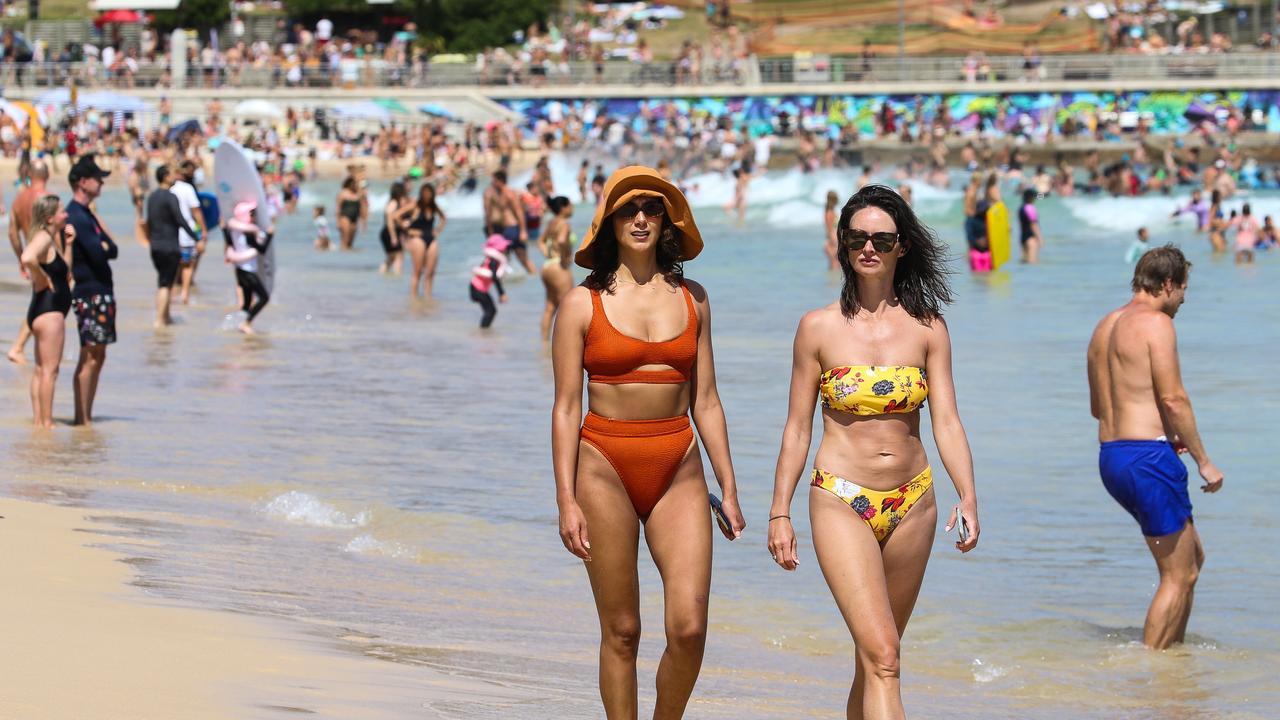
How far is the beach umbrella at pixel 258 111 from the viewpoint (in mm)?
50125

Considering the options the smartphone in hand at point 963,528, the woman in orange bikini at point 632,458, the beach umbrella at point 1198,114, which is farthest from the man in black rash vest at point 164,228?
the beach umbrella at point 1198,114

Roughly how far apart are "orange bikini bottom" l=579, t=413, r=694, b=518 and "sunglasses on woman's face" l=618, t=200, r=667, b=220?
21.7 inches

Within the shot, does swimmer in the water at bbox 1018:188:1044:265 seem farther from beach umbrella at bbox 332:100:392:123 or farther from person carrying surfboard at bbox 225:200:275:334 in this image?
beach umbrella at bbox 332:100:392:123

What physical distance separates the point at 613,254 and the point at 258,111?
4688cm

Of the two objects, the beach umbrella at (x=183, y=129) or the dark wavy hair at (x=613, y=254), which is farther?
the beach umbrella at (x=183, y=129)

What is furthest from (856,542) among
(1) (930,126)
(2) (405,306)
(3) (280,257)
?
(1) (930,126)

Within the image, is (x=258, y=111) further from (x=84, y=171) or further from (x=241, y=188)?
(x=84, y=171)

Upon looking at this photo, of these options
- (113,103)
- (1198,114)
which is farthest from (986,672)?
(1198,114)

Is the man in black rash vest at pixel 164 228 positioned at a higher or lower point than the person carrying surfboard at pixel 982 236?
higher

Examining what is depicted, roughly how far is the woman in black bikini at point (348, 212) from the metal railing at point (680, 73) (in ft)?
88.5

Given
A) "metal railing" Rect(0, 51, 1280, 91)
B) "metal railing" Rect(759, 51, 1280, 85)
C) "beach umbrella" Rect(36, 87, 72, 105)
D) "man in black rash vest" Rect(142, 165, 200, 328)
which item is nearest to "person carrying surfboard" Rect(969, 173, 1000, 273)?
"man in black rash vest" Rect(142, 165, 200, 328)

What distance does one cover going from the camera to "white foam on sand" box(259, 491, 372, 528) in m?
8.57

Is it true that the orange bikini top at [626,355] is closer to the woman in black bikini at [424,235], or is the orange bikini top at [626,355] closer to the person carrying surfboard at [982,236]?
the woman in black bikini at [424,235]

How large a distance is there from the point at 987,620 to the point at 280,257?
21604mm
